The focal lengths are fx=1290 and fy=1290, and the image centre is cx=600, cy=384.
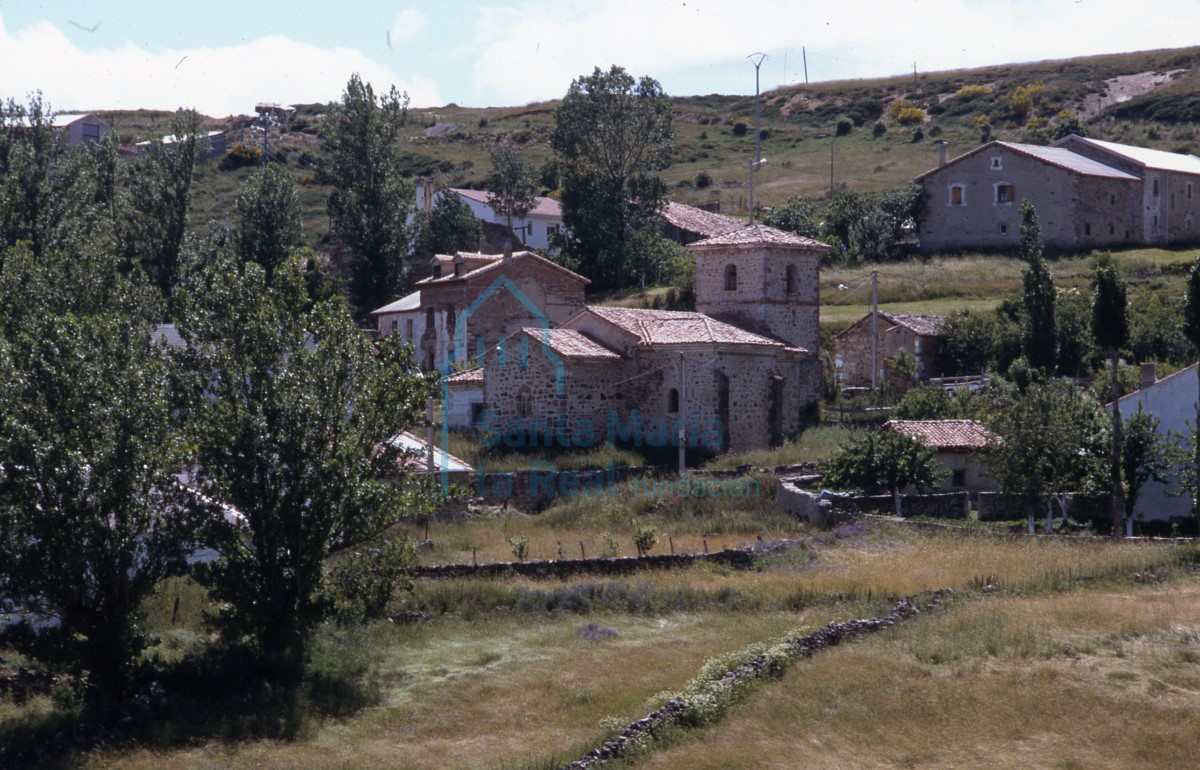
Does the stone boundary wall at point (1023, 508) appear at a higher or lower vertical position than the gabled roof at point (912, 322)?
lower

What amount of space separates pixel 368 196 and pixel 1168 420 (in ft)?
130

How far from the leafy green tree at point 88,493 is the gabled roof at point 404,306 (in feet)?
111

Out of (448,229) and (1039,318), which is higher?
(448,229)

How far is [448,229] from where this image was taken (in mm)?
67500

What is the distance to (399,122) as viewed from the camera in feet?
213

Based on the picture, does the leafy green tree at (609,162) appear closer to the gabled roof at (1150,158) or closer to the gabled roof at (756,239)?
the gabled roof at (756,239)

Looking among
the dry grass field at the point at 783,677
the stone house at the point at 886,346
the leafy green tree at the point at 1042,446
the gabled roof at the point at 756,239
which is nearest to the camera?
the dry grass field at the point at 783,677

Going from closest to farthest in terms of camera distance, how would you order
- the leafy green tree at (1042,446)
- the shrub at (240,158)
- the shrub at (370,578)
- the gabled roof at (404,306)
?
1. the shrub at (370,578)
2. the leafy green tree at (1042,446)
3. the gabled roof at (404,306)
4. the shrub at (240,158)

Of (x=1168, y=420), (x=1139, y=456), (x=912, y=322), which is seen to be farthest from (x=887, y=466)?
(x=912, y=322)

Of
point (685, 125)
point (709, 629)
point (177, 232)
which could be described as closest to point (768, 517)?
point (709, 629)

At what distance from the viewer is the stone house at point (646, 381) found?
3988 centimetres

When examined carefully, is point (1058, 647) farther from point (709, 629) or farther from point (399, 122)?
point (399, 122)

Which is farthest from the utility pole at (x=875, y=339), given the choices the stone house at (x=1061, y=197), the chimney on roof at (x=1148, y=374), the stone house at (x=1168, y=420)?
the stone house at (x=1061, y=197)

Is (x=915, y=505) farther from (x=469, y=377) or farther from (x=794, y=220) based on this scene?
(x=794, y=220)
